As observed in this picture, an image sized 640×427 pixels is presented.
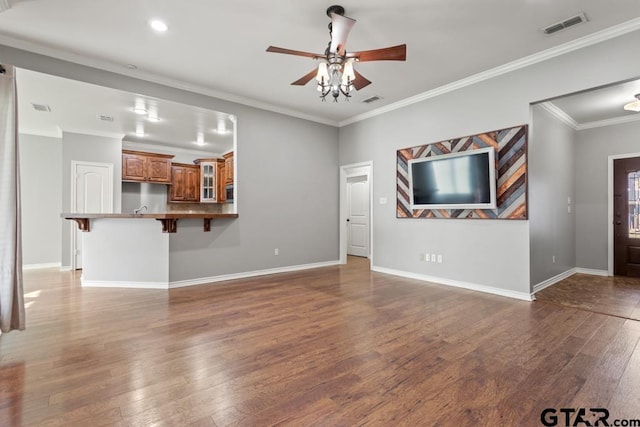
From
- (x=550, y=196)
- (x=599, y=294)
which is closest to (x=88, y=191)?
(x=550, y=196)

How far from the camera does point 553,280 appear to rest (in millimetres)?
4723

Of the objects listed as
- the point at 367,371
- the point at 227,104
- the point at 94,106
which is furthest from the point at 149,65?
the point at 367,371

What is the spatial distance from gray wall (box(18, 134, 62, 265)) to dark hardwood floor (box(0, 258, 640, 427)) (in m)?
3.44

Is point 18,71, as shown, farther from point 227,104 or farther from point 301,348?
point 301,348

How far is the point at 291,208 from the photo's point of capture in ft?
19.1

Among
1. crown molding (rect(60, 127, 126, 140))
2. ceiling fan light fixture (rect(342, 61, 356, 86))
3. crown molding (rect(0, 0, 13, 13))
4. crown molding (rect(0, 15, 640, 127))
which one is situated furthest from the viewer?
crown molding (rect(60, 127, 126, 140))

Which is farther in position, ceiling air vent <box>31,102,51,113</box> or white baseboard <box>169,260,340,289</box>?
ceiling air vent <box>31,102,51,113</box>

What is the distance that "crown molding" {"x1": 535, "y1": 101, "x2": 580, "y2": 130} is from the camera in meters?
4.45

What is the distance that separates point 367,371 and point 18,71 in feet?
16.5

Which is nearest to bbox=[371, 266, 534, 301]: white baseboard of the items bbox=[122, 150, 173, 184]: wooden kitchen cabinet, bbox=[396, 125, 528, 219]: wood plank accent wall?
bbox=[396, 125, 528, 219]: wood plank accent wall

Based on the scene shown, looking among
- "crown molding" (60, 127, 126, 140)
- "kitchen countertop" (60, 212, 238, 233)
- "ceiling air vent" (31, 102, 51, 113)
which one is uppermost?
"ceiling air vent" (31, 102, 51, 113)

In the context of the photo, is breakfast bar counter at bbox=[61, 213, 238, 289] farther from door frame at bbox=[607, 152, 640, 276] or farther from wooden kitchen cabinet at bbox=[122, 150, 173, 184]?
door frame at bbox=[607, 152, 640, 276]

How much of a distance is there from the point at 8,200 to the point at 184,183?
5398mm

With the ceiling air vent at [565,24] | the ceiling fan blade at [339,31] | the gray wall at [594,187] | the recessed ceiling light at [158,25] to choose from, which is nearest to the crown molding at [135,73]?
the recessed ceiling light at [158,25]
